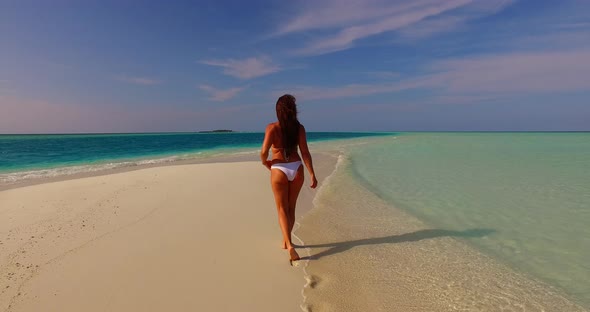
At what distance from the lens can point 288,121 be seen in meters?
3.69

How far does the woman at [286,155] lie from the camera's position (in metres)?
3.69

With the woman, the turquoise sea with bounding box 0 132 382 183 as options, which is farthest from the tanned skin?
the turquoise sea with bounding box 0 132 382 183

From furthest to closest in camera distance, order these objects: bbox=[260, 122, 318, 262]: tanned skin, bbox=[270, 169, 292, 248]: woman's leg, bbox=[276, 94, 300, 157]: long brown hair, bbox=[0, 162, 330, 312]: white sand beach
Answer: bbox=[270, 169, 292, 248]: woman's leg < bbox=[260, 122, 318, 262]: tanned skin < bbox=[276, 94, 300, 157]: long brown hair < bbox=[0, 162, 330, 312]: white sand beach

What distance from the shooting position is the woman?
12.1ft

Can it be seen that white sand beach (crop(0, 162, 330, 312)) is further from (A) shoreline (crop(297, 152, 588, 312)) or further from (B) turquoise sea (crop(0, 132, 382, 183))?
(B) turquoise sea (crop(0, 132, 382, 183))

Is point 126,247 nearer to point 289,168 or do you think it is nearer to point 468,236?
point 289,168

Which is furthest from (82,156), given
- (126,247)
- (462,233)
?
(462,233)

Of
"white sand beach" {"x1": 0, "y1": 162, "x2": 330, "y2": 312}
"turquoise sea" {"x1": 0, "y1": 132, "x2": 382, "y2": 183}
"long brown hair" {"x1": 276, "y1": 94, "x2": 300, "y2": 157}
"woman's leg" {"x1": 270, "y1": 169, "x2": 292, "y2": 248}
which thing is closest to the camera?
"white sand beach" {"x1": 0, "y1": 162, "x2": 330, "y2": 312}

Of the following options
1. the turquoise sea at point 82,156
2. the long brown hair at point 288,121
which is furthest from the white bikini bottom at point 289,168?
the turquoise sea at point 82,156

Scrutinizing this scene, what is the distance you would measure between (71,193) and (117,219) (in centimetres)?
319

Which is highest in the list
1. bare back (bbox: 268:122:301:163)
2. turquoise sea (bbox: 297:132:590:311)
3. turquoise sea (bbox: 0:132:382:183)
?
bare back (bbox: 268:122:301:163)

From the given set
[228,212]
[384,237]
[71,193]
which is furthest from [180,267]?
[71,193]

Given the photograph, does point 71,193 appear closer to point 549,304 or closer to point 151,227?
point 151,227

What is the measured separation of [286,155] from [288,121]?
16.8 inches
